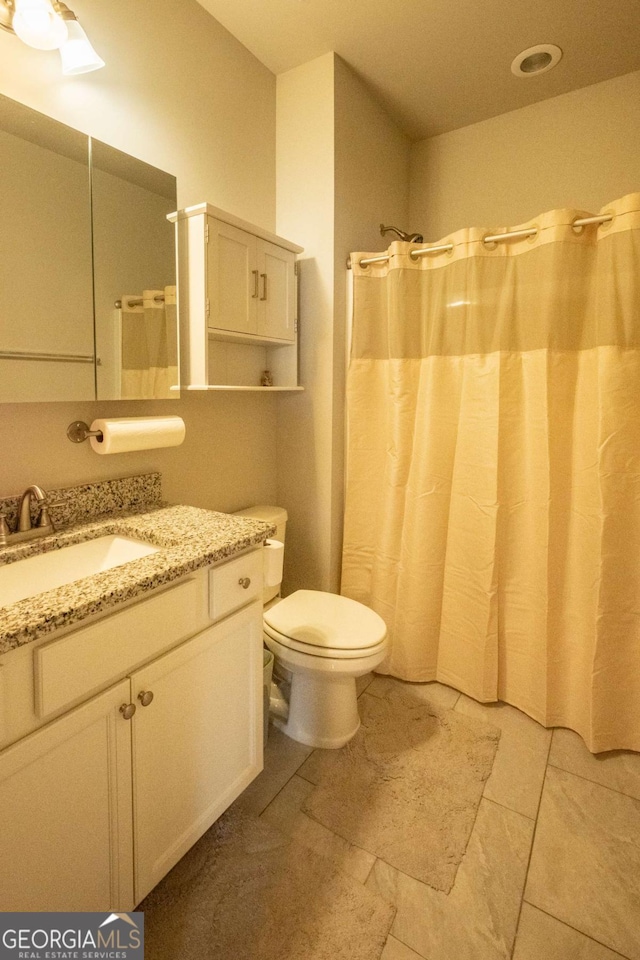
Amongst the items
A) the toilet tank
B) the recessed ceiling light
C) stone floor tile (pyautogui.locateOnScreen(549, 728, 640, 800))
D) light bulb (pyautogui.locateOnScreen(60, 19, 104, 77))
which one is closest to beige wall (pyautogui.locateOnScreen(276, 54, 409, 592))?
the toilet tank

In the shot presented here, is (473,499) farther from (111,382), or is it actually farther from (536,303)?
(111,382)

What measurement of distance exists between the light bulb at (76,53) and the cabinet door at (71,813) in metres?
1.49

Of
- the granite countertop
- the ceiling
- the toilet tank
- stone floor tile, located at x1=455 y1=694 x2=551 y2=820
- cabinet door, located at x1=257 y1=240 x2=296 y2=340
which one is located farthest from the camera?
the toilet tank

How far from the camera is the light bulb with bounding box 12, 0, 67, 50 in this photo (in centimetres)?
108

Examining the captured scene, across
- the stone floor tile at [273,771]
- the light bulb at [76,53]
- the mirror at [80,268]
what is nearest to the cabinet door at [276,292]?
the mirror at [80,268]

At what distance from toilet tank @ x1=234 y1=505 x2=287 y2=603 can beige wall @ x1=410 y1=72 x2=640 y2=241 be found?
5.34ft

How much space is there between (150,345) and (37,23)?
2.46 ft

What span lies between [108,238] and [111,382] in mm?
400

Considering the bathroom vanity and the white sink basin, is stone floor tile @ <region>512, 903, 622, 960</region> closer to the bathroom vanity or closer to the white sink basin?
the bathroom vanity

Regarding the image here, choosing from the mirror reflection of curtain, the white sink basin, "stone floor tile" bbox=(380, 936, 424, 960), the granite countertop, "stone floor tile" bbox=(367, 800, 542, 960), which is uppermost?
the mirror reflection of curtain

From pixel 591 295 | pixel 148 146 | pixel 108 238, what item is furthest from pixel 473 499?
pixel 148 146

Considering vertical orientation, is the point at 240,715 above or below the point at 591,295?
below

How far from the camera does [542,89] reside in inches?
79.8

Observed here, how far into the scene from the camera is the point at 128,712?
95 cm
